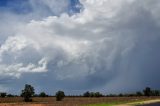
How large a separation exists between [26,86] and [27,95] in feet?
14.4

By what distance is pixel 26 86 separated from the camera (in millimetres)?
170625

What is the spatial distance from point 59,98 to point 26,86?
19845 mm

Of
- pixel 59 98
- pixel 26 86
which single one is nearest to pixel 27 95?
pixel 26 86

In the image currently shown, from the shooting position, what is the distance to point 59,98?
181m

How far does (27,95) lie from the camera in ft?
559

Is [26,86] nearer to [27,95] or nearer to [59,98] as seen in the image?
[27,95]

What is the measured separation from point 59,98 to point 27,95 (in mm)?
18484
